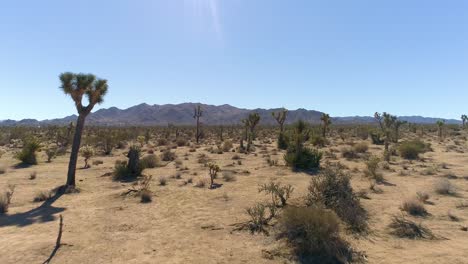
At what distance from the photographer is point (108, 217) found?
10602 millimetres

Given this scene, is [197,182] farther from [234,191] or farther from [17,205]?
[17,205]

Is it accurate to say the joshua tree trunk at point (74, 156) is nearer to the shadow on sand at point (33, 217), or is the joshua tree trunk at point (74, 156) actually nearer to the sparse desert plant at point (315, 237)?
the shadow on sand at point (33, 217)

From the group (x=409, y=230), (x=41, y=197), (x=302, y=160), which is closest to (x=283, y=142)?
(x=302, y=160)

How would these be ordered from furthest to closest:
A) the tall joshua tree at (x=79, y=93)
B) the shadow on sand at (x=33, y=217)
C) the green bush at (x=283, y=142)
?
the green bush at (x=283, y=142), the tall joshua tree at (x=79, y=93), the shadow on sand at (x=33, y=217)

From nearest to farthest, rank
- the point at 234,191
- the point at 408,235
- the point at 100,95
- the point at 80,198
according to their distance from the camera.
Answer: the point at 408,235, the point at 80,198, the point at 234,191, the point at 100,95

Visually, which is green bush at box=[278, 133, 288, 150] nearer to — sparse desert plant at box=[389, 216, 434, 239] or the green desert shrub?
the green desert shrub

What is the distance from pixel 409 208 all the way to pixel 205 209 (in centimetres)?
622

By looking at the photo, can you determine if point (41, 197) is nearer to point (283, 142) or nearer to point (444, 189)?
point (444, 189)

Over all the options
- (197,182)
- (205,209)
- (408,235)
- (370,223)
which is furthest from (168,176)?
(408,235)

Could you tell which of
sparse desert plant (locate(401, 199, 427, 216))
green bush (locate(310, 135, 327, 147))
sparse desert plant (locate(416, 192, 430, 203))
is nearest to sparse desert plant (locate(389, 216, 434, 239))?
sparse desert plant (locate(401, 199, 427, 216))

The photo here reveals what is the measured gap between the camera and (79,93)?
1480cm

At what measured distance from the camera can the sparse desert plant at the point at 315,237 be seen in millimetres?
7535

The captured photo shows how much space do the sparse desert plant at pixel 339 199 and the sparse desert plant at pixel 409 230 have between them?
0.73 m

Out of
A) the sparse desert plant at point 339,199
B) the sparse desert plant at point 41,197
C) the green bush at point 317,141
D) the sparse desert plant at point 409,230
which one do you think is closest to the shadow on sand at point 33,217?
the sparse desert plant at point 41,197
